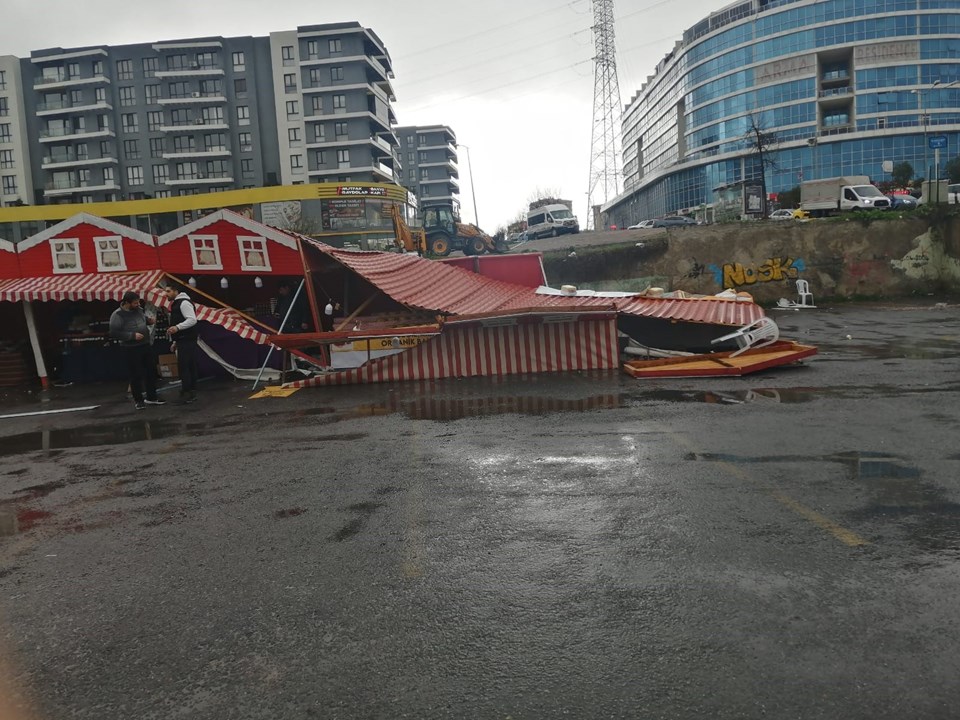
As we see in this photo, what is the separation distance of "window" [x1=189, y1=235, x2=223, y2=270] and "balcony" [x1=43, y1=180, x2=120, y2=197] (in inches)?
2852

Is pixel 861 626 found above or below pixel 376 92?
below

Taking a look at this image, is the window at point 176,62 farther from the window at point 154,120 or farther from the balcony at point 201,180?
the balcony at point 201,180

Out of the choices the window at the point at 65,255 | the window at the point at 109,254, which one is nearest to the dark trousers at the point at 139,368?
the window at the point at 109,254

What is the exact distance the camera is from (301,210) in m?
34.5

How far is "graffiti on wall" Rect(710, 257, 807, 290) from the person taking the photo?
2280 centimetres

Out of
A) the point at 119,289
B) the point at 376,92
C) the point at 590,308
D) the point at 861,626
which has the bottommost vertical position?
the point at 861,626

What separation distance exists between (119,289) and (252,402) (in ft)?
14.7

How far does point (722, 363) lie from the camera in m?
11.4

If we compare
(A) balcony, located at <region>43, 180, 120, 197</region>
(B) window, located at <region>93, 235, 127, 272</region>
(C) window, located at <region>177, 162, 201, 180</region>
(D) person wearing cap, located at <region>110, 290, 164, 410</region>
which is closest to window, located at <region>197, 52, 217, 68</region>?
(C) window, located at <region>177, 162, 201, 180</region>

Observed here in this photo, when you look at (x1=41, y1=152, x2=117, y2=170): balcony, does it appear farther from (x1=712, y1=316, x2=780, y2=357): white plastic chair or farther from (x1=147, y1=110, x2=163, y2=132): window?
(x1=712, y1=316, x2=780, y2=357): white plastic chair

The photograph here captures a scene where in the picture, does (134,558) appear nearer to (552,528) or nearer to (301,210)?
(552,528)

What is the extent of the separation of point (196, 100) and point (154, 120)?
5.96 metres

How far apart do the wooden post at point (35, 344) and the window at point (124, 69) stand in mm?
74300

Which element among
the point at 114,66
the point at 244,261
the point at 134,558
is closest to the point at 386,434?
the point at 134,558
